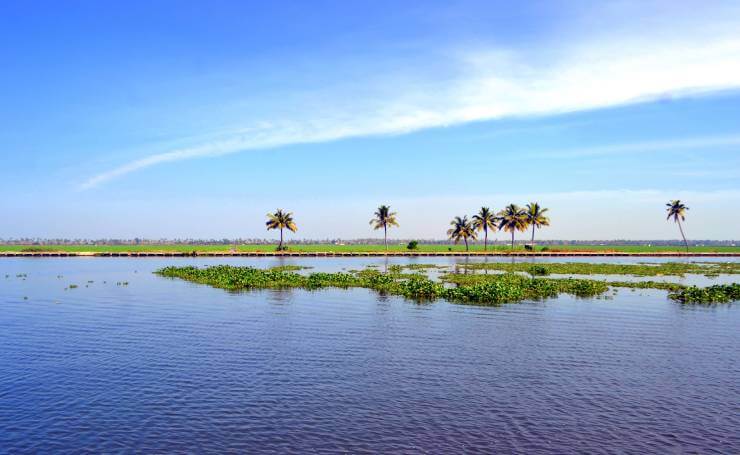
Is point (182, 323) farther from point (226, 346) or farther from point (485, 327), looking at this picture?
point (485, 327)

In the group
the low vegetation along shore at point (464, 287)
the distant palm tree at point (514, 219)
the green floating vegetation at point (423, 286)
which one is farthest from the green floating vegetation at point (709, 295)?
the distant palm tree at point (514, 219)

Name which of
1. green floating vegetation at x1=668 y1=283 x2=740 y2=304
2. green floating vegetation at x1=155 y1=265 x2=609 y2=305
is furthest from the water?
green floating vegetation at x1=155 y1=265 x2=609 y2=305

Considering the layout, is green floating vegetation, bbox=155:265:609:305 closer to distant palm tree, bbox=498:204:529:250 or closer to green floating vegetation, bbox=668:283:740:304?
green floating vegetation, bbox=668:283:740:304

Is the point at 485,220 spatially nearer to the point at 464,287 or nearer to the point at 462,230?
the point at 462,230

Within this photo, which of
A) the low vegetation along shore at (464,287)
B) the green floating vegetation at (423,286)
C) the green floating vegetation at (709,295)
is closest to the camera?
the green floating vegetation at (709,295)

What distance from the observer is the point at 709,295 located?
4984 centimetres

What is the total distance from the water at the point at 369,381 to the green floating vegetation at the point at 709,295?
23.5 ft

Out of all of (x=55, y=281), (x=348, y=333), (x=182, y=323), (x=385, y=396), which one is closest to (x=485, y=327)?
(x=348, y=333)

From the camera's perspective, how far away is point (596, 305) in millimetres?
45469

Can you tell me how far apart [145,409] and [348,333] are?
50.3 feet

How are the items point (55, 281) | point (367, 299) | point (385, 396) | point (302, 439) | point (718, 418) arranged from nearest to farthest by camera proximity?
point (302, 439) → point (718, 418) → point (385, 396) → point (367, 299) → point (55, 281)

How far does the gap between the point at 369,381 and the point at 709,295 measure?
42.6 metres

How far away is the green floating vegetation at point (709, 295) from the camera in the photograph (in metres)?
48.5

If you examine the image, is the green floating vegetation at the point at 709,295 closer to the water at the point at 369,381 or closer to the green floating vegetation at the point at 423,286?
the water at the point at 369,381
